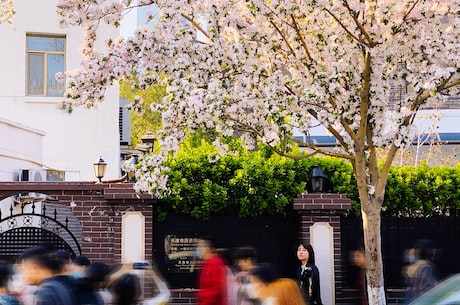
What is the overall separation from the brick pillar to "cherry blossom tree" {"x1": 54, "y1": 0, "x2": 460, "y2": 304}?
64.9 inches

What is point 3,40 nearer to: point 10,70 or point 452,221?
point 10,70

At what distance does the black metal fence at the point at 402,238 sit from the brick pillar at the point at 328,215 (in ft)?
1.05

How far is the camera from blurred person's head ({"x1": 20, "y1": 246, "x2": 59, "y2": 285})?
652cm

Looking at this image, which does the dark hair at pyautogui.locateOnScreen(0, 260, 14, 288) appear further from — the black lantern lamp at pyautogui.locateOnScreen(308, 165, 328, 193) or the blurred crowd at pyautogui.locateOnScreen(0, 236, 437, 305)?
the black lantern lamp at pyautogui.locateOnScreen(308, 165, 328, 193)

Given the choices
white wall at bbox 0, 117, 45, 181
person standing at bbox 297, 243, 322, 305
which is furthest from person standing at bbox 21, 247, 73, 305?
white wall at bbox 0, 117, 45, 181

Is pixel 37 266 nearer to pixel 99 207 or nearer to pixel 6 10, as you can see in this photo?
pixel 99 207

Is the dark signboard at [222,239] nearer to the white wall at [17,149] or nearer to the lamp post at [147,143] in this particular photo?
the lamp post at [147,143]

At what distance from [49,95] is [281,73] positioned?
35.4 feet

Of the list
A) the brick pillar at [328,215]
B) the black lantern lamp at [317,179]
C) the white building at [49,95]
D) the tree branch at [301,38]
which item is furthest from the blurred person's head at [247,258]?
the white building at [49,95]

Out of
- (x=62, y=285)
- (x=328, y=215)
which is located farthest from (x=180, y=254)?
(x=62, y=285)

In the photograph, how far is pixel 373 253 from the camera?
36.8 ft

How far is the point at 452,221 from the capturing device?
13.5 meters

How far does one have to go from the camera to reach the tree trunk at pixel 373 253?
11.2m

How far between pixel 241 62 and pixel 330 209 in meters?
3.25
